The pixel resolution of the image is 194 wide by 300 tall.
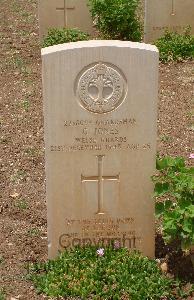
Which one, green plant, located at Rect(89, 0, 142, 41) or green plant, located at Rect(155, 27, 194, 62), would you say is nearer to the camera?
green plant, located at Rect(155, 27, 194, 62)

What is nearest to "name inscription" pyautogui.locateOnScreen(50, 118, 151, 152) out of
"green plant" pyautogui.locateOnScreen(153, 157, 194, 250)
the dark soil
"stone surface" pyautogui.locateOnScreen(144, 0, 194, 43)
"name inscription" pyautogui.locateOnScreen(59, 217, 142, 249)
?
"green plant" pyautogui.locateOnScreen(153, 157, 194, 250)

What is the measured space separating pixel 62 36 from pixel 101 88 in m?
4.60

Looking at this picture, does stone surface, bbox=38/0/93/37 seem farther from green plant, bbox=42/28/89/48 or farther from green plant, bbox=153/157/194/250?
green plant, bbox=153/157/194/250

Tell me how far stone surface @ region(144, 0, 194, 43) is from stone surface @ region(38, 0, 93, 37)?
2.57 feet

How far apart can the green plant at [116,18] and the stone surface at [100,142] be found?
477 cm

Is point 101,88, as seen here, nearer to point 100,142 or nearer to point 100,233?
point 100,142

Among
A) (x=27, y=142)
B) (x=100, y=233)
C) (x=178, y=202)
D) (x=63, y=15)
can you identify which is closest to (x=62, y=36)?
(x=63, y=15)

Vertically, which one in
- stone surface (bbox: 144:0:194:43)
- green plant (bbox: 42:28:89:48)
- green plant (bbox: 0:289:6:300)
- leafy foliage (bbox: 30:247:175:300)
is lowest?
green plant (bbox: 0:289:6:300)

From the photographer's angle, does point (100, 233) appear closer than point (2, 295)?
No

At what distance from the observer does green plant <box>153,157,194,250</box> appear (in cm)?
384

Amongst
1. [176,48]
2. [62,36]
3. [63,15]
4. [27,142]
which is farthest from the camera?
[63,15]

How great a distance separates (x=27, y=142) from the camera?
6188 mm

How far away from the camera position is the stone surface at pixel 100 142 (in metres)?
3.84

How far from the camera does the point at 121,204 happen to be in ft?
13.8
